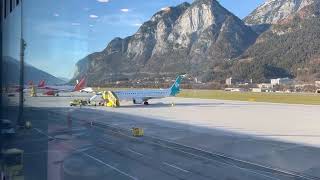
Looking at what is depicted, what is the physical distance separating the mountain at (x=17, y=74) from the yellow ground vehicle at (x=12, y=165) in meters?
0.74

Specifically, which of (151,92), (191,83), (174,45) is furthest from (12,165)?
(151,92)

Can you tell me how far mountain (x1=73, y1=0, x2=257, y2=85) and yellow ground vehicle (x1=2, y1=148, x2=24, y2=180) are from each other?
107cm

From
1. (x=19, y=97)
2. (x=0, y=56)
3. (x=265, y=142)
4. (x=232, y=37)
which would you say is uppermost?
(x=232, y=37)

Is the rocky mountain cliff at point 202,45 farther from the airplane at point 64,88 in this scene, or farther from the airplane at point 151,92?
the airplane at point 151,92

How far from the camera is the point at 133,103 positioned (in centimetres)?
2530

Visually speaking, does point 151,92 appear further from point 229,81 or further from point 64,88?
point 64,88

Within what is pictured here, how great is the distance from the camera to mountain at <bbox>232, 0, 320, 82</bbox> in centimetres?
519

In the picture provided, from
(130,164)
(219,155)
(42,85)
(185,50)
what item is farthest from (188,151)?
(42,85)

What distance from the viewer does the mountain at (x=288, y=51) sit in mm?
5191

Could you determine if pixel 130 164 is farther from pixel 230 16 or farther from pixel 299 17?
pixel 299 17

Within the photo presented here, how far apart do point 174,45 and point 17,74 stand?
1659mm

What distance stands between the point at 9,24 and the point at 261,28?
3.10m

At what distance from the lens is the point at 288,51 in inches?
245

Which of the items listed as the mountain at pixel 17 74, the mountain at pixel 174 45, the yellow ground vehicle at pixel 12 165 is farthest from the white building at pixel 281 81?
the yellow ground vehicle at pixel 12 165
